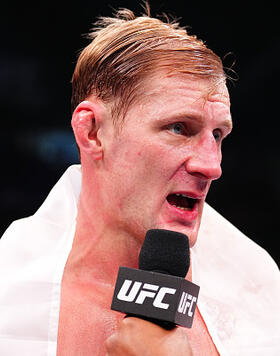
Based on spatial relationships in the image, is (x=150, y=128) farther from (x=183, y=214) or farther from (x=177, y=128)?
(x=183, y=214)

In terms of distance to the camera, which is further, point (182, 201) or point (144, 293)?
point (182, 201)

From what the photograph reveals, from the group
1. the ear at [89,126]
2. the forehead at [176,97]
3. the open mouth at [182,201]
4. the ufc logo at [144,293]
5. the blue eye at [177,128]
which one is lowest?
the open mouth at [182,201]

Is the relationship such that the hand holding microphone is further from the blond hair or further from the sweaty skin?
the blond hair

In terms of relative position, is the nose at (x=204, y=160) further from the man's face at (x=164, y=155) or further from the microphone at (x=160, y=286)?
the microphone at (x=160, y=286)

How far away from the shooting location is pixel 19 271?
4.41 feet

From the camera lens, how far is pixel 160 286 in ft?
3.20

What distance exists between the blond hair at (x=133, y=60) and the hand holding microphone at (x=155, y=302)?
0.44m

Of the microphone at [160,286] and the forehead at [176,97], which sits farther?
the forehead at [176,97]

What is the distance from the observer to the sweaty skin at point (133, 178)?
1292 millimetres

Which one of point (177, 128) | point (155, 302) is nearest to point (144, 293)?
point (155, 302)

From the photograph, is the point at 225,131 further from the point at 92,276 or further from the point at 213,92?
the point at 92,276

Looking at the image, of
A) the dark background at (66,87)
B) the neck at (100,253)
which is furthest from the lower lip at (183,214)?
the dark background at (66,87)

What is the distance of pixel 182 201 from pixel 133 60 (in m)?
0.36

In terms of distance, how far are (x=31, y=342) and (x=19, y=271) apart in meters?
0.18
